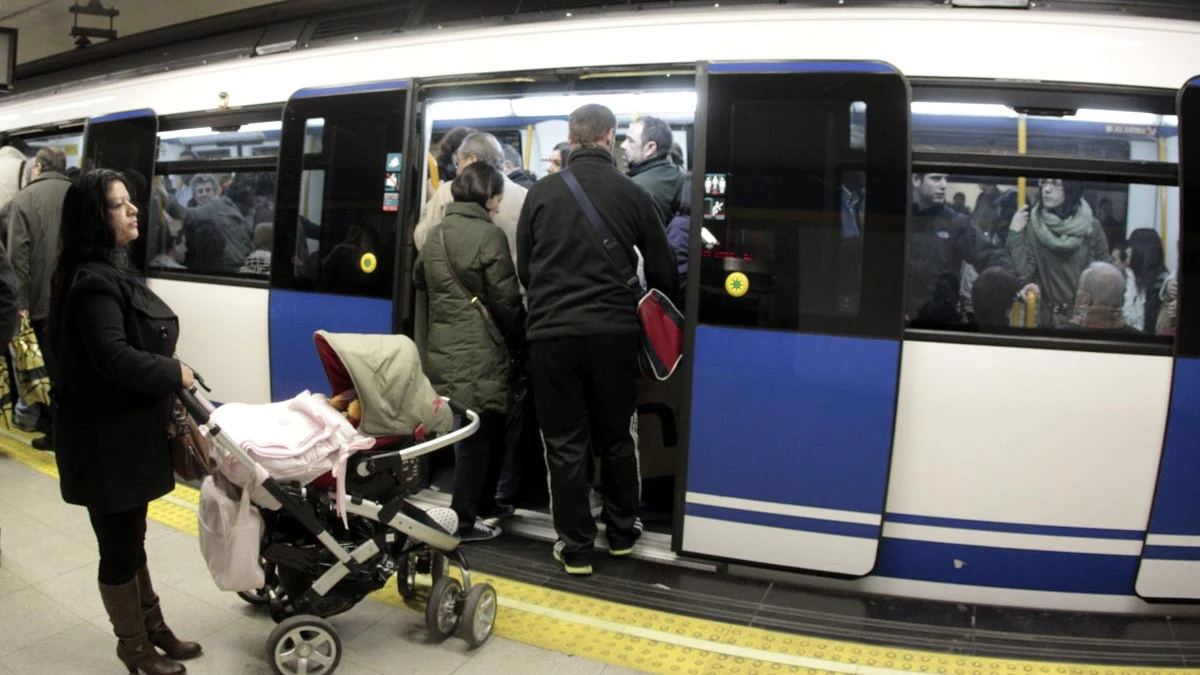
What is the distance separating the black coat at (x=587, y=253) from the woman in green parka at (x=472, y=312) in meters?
0.26

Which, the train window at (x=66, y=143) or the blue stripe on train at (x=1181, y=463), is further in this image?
the train window at (x=66, y=143)

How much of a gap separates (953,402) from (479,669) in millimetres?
1969

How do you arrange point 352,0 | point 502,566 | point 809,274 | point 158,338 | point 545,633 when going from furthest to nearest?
point 352,0
point 502,566
point 809,274
point 545,633
point 158,338

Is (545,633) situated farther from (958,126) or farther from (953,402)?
→ (958,126)

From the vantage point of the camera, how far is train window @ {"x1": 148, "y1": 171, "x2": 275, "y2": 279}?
4.82 meters

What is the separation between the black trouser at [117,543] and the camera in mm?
2555

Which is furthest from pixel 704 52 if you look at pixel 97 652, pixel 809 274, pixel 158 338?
pixel 97 652

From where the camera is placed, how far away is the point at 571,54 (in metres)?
3.75

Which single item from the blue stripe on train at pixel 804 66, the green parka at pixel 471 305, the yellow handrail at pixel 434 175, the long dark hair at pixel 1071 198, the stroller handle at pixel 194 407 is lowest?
the stroller handle at pixel 194 407

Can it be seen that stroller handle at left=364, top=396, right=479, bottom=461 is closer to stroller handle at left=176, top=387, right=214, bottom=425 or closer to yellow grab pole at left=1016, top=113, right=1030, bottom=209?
stroller handle at left=176, top=387, right=214, bottom=425

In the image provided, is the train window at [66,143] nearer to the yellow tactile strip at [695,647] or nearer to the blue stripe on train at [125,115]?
the blue stripe on train at [125,115]

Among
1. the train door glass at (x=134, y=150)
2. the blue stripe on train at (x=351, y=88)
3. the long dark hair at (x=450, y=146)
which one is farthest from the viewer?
the train door glass at (x=134, y=150)

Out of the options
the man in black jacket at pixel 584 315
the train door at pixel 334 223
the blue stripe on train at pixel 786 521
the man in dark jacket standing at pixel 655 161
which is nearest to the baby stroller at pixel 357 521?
the man in black jacket at pixel 584 315

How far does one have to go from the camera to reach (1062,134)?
3119mm
